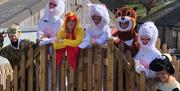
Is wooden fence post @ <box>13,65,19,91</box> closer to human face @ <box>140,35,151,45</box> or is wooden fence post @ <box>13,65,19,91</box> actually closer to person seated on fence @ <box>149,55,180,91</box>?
Result: human face @ <box>140,35,151,45</box>

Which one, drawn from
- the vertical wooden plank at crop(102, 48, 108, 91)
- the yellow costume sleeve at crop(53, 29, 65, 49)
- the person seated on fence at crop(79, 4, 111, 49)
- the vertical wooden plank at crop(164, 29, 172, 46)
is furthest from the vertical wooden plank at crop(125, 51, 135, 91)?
the vertical wooden plank at crop(164, 29, 172, 46)

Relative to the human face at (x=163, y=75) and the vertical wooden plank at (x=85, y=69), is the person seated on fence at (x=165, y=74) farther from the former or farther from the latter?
the vertical wooden plank at (x=85, y=69)

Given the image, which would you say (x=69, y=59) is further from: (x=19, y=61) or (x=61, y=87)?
(x=19, y=61)

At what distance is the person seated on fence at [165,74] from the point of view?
22.9ft

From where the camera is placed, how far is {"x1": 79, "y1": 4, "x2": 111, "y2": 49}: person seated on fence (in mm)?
7961

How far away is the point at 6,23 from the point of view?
2603 cm

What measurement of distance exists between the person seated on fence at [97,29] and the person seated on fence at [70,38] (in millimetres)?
124

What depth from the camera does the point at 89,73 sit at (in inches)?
321

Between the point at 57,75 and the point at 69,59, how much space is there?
1.35 feet

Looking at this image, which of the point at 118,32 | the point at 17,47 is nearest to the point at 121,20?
the point at 118,32

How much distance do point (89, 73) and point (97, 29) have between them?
658 millimetres

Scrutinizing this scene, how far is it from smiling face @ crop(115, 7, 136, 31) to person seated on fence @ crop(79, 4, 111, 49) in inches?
6.4

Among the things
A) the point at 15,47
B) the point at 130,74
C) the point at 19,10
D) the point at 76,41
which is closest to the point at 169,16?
the point at 19,10

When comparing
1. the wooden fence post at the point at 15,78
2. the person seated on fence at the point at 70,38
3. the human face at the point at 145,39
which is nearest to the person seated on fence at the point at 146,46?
the human face at the point at 145,39
